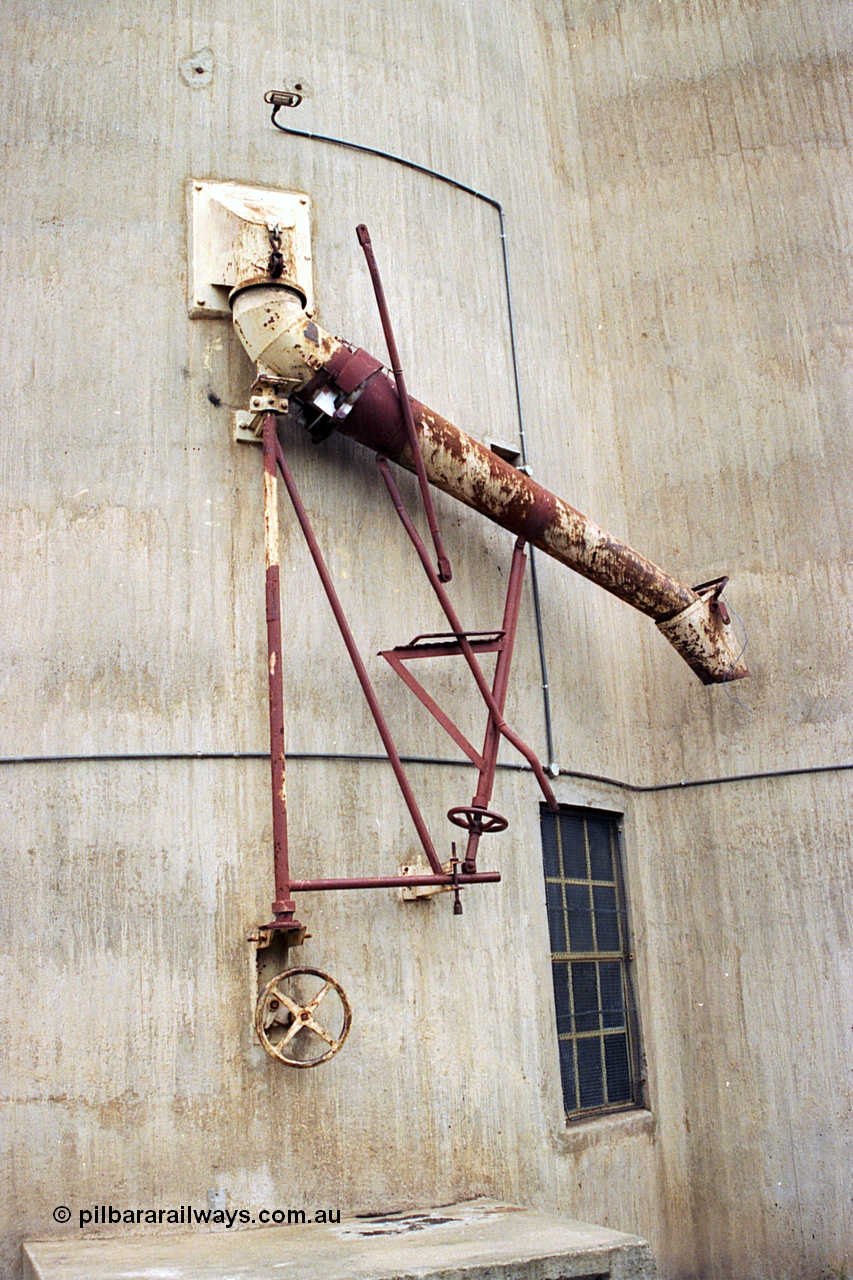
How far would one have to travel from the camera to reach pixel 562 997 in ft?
23.3

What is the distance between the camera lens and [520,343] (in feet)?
26.5

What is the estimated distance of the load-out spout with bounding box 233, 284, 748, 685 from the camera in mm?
6379

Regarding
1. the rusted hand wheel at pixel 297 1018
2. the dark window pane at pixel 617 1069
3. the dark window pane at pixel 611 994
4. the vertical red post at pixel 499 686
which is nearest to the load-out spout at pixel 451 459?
the vertical red post at pixel 499 686

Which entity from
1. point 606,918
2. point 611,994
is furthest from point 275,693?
point 611,994

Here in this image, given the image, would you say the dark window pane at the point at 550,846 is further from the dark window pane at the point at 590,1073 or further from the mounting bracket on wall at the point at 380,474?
the dark window pane at the point at 590,1073

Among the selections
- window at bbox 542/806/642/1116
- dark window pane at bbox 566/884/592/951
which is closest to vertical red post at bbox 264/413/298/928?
window at bbox 542/806/642/1116

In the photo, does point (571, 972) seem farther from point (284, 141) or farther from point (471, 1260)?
point (284, 141)

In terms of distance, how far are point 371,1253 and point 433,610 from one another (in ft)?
10.7

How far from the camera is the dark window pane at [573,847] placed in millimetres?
7367

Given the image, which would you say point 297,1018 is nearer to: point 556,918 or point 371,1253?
point 371,1253

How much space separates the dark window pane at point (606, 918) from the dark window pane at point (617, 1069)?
1.72 ft

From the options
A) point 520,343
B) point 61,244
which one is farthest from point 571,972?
point 61,244

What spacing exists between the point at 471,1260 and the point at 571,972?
107 inches

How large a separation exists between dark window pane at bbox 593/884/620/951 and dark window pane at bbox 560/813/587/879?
0.20 m
